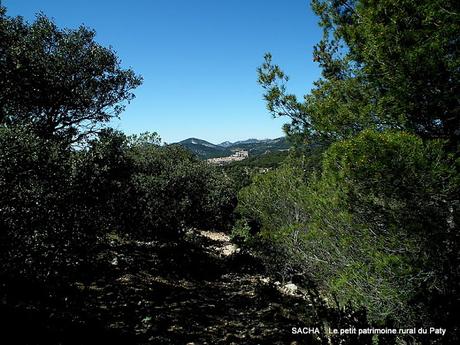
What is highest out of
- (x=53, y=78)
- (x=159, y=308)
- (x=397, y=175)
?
(x=53, y=78)

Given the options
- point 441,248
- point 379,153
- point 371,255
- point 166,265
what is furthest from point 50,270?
point 166,265

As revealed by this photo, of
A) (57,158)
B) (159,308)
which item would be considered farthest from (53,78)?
(159,308)

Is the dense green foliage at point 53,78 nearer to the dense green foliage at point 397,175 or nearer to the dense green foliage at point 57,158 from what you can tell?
the dense green foliage at point 57,158

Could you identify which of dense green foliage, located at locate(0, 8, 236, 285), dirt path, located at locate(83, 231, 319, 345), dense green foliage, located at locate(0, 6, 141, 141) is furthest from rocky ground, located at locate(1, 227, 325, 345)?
dense green foliage, located at locate(0, 6, 141, 141)

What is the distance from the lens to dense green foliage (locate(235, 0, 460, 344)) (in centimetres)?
555

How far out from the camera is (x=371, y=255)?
587 cm

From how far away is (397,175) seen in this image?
560cm

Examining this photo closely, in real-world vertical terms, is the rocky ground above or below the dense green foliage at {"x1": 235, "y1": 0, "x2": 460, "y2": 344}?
below

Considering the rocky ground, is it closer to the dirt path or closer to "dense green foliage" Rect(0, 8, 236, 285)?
the dirt path

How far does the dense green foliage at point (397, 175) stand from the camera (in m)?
5.55

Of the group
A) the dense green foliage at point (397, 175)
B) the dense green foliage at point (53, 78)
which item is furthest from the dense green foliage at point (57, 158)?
the dense green foliage at point (397, 175)

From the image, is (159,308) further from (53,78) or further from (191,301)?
(53,78)

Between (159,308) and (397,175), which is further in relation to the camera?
(159,308)

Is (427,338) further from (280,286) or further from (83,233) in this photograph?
(280,286)
